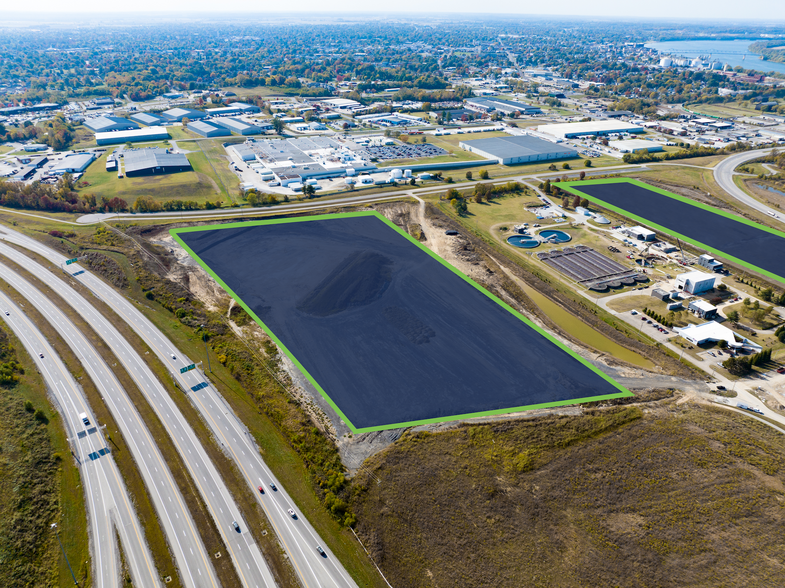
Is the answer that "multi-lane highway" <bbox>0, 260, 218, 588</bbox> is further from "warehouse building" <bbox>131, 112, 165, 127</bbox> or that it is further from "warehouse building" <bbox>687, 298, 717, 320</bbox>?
"warehouse building" <bbox>131, 112, 165, 127</bbox>

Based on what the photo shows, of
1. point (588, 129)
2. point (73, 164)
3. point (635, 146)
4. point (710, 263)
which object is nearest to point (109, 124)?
point (73, 164)

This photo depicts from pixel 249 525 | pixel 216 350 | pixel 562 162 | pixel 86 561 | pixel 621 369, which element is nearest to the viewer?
pixel 86 561

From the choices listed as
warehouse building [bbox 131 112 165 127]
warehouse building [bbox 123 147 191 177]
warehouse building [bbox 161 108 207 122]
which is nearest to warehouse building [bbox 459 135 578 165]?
warehouse building [bbox 123 147 191 177]

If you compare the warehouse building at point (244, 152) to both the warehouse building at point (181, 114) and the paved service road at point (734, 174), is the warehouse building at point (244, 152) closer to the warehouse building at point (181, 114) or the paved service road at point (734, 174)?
the warehouse building at point (181, 114)

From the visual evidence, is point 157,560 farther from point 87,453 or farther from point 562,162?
point 562,162

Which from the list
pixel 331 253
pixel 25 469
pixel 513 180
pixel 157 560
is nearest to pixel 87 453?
pixel 25 469

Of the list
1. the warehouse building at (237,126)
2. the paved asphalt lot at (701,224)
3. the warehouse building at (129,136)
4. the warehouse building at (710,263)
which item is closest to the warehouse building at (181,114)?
the warehouse building at (237,126)
